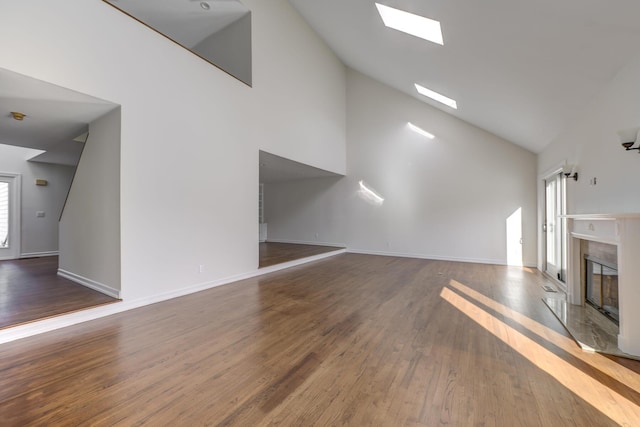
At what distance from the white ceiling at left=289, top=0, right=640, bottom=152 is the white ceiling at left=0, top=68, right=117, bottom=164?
406 centimetres

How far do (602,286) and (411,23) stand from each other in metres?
4.10

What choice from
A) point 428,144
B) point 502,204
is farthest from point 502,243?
point 428,144

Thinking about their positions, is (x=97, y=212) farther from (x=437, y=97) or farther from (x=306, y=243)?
(x=437, y=97)

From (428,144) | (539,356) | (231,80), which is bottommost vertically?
(539,356)

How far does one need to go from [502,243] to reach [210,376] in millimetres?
6628

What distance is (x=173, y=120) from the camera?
3625 mm

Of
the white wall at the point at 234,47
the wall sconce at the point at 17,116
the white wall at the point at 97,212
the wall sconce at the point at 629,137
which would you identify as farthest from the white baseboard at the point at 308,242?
the wall sconce at the point at 17,116

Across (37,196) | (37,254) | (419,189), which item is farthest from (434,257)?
(37,196)

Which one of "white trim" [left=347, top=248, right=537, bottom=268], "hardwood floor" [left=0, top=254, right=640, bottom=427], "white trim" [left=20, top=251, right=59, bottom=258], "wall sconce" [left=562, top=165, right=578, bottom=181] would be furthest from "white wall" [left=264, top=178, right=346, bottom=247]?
"white trim" [left=20, top=251, right=59, bottom=258]

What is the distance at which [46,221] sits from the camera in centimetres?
647

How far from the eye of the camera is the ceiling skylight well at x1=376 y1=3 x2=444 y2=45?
3.54 metres

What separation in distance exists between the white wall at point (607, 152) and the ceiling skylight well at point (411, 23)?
6.55ft

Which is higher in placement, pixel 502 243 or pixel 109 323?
pixel 502 243

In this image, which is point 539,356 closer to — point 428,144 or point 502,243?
point 502,243
